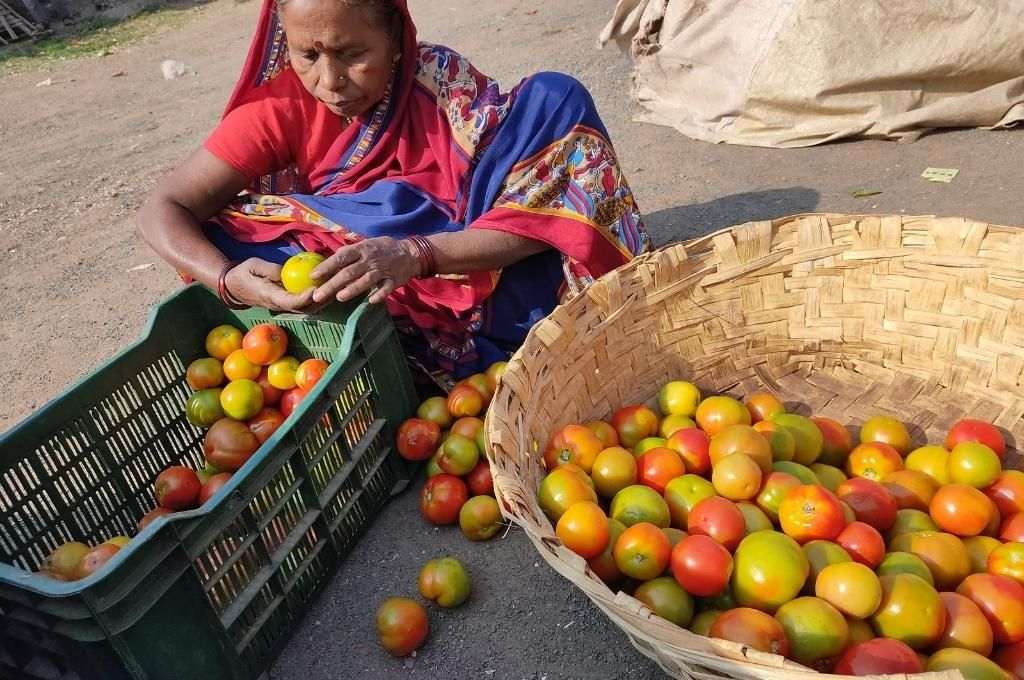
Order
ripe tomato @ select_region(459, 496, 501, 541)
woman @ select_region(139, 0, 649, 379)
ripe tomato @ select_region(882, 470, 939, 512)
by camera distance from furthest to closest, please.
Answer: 1. woman @ select_region(139, 0, 649, 379)
2. ripe tomato @ select_region(459, 496, 501, 541)
3. ripe tomato @ select_region(882, 470, 939, 512)

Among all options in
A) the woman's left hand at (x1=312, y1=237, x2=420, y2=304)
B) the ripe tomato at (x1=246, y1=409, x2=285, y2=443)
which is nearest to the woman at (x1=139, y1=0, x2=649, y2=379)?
the woman's left hand at (x1=312, y1=237, x2=420, y2=304)

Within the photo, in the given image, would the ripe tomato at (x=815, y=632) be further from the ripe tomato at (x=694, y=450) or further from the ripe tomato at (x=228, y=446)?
the ripe tomato at (x=228, y=446)

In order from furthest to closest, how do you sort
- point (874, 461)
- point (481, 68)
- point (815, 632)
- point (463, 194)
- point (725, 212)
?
point (481, 68) < point (725, 212) < point (463, 194) < point (874, 461) < point (815, 632)

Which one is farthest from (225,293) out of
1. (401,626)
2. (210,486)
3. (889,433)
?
(889,433)

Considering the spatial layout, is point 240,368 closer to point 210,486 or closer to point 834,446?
point 210,486

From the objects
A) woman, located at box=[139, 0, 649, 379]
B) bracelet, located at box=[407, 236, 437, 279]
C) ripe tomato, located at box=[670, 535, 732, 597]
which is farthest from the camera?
woman, located at box=[139, 0, 649, 379]

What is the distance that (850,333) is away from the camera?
2826 mm

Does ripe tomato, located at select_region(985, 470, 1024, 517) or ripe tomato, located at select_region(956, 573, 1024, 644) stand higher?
ripe tomato, located at select_region(956, 573, 1024, 644)

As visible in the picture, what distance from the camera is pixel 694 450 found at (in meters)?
2.34

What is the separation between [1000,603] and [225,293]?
251 cm

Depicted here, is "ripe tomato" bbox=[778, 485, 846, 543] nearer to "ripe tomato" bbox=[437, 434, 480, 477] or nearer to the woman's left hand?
"ripe tomato" bbox=[437, 434, 480, 477]

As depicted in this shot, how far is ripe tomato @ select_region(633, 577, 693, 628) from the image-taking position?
1882 millimetres

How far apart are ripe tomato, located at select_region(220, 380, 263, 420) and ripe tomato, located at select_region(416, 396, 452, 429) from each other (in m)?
0.57

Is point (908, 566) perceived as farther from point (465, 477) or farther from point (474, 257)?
point (474, 257)
